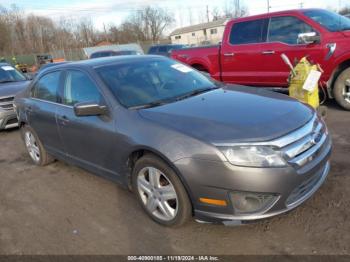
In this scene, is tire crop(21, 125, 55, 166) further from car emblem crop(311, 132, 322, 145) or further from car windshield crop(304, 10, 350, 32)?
car windshield crop(304, 10, 350, 32)

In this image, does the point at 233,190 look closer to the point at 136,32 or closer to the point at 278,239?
the point at 278,239

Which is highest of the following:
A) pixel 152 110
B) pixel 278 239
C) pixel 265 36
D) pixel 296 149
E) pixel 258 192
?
pixel 265 36

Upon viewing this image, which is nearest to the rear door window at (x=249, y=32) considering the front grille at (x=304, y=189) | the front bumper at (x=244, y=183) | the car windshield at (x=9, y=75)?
the front grille at (x=304, y=189)

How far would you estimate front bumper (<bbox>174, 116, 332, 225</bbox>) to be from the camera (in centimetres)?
268

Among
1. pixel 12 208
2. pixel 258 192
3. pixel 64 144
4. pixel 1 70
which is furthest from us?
pixel 1 70

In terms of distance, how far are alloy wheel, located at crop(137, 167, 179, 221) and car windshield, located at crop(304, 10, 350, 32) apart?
510 centimetres

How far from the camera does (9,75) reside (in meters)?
9.22

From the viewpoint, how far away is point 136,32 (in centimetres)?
7731

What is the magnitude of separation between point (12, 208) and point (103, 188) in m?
1.08

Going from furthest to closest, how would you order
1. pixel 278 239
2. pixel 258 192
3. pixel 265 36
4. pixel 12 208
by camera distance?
pixel 265 36 < pixel 12 208 < pixel 278 239 < pixel 258 192

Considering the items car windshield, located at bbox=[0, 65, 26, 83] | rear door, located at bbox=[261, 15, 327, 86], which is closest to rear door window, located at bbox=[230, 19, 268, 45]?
rear door, located at bbox=[261, 15, 327, 86]

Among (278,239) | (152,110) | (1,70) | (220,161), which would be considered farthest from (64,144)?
(1,70)

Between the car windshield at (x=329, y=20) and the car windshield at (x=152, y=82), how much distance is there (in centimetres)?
353

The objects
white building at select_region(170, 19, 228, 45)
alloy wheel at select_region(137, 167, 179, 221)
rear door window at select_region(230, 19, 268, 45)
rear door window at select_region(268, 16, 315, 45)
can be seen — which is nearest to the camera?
alloy wheel at select_region(137, 167, 179, 221)
